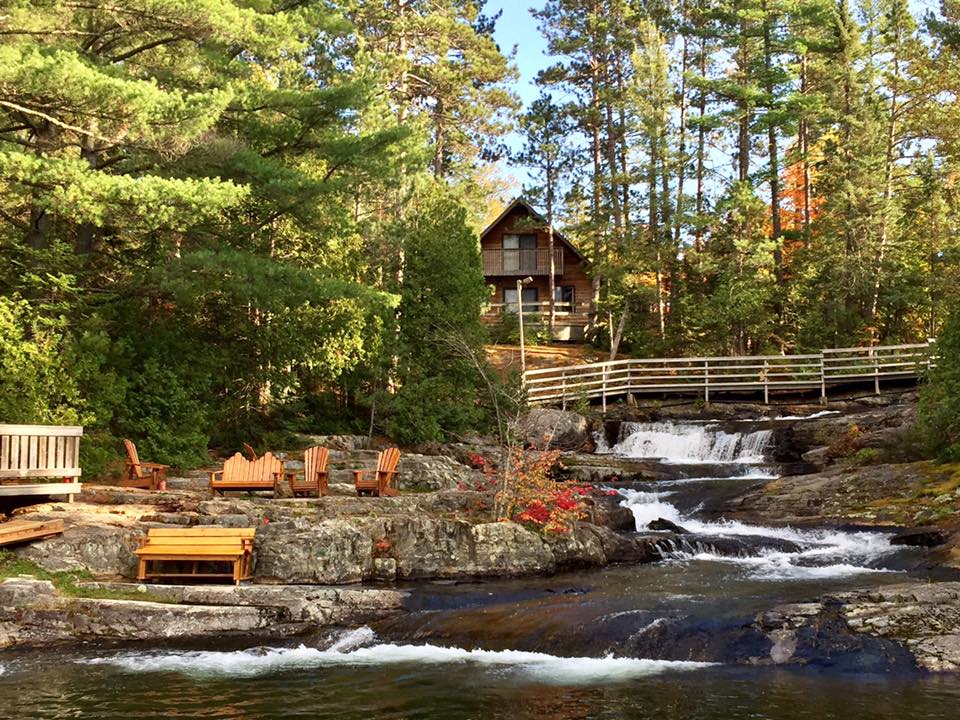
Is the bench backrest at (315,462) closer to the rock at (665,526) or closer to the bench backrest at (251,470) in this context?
the bench backrest at (251,470)

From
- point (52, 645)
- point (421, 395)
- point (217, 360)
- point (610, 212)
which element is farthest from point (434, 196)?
point (52, 645)

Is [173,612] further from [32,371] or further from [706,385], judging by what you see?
[706,385]

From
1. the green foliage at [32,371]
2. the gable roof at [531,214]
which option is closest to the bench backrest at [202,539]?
the green foliage at [32,371]

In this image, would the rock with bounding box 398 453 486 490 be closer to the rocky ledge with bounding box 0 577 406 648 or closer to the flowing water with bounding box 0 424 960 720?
the flowing water with bounding box 0 424 960 720

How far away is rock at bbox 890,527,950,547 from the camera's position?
1503 cm

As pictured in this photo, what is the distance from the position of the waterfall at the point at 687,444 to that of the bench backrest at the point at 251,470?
501 inches

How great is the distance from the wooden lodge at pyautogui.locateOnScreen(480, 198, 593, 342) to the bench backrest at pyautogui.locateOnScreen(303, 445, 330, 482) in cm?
2737

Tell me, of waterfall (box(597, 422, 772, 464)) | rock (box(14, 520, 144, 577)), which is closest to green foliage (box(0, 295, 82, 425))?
rock (box(14, 520, 144, 577))

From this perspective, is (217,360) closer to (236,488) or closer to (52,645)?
(236,488)

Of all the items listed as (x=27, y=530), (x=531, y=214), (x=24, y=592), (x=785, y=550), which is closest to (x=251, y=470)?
(x=27, y=530)

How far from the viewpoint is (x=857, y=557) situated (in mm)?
14695

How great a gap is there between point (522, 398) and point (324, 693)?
14995 mm

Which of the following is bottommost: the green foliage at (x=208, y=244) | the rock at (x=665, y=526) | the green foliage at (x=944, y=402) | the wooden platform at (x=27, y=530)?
the rock at (x=665, y=526)

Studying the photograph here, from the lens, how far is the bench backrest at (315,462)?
51.0ft
